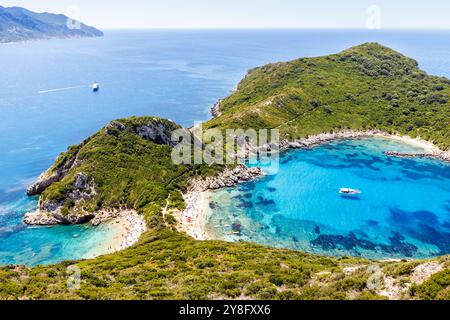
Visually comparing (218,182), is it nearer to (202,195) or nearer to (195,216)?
(202,195)

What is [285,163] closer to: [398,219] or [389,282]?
[398,219]

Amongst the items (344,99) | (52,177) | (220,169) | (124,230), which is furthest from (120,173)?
(344,99)

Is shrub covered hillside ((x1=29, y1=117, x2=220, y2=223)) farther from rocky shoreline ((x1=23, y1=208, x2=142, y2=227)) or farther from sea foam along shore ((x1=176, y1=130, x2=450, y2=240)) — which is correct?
sea foam along shore ((x1=176, y1=130, x2=450, y2=240))

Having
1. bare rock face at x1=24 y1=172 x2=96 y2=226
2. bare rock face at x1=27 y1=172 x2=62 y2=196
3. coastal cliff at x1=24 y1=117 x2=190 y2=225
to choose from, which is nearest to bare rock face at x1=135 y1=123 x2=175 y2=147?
coastal cliff at x1=24 y1=117 x2=190 y2=225

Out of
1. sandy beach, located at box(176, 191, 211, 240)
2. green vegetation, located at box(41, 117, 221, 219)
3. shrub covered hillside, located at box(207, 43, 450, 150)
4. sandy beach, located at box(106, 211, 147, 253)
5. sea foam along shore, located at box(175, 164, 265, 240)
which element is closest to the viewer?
sandy beach, located at box(106, 211, 147, 253)

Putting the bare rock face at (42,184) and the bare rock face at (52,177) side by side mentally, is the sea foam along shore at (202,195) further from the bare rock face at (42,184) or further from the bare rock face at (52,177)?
the bare rock face at (42,184)

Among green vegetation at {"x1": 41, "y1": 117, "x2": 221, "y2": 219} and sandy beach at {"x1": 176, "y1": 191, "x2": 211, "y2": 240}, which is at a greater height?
green vegetation at {"x1": 41, "y1": 117, "x2": 221, "y2": 219}

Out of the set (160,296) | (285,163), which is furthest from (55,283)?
(285,163)

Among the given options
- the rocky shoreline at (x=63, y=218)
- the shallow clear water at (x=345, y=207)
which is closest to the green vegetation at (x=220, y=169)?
the rocky shoreline at (x=63, y=218)

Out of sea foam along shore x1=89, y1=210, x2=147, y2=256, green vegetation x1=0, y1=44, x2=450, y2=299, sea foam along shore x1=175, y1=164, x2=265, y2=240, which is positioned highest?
green vegetation x1=0, y1=44, x2=450, y2=299
